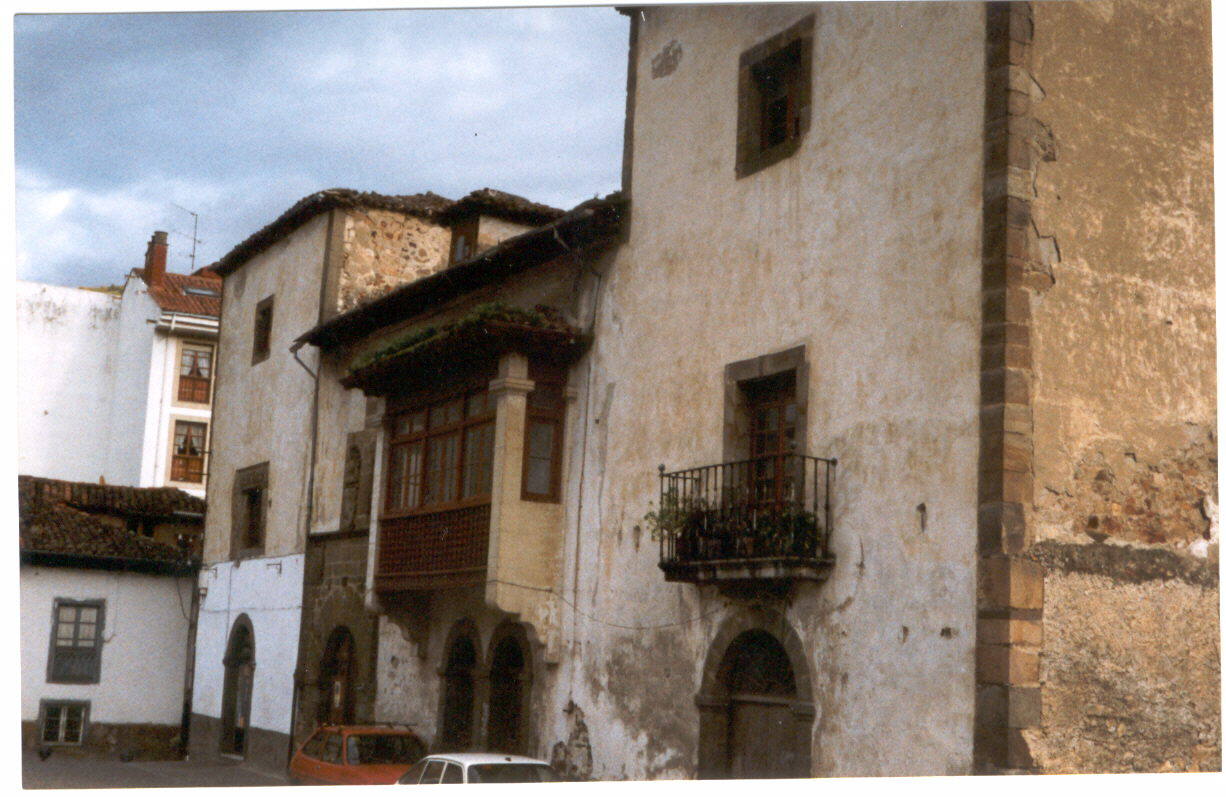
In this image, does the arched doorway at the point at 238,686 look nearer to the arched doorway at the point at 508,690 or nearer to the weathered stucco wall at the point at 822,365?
the arched doorway at the point at 508,690

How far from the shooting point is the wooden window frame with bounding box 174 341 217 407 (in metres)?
38.7

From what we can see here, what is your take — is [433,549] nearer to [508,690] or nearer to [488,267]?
[508,690]

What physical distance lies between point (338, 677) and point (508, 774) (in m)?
9.26

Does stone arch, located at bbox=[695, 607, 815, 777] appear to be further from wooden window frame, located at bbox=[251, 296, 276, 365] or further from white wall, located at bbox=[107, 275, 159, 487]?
white wall, located at bbox=[107, 275, 159, 487]

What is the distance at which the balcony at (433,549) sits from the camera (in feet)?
54.9

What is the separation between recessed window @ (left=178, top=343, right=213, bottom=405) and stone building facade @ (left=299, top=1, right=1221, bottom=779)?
2378 centimetres

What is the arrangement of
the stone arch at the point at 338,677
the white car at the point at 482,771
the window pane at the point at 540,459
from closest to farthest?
the white car at the point at 482,771, the window pane at the point at 540,459, the stone arch at the point at 338,677

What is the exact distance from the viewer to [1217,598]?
12484 mm

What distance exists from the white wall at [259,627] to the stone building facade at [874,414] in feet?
24.0

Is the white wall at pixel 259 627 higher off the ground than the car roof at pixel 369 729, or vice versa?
the white wall at pixel 259 627

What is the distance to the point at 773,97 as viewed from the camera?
15.0 metres

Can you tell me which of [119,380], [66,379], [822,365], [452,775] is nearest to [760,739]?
[452,775]

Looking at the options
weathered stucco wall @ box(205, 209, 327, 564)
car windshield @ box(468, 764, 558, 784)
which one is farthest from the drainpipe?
car windshield @ box(468, 764, 558, 784)

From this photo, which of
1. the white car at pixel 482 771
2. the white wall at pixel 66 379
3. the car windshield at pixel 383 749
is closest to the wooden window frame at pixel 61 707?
the white wall at pixel 66 379
